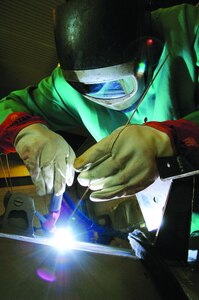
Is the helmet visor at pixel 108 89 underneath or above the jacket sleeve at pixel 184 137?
above

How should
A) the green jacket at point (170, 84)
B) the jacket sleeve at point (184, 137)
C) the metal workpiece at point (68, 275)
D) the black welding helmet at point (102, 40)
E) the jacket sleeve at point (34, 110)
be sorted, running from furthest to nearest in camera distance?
the jacket sleeve at point (34, 110) → the green jacket at point (170, 84) → the black welding helmet at point (102, 40) → the jacket sleeve at point (184, 137) → the metal workpiece at point (68, 275)

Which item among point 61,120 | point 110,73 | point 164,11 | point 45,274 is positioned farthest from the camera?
point 61,120

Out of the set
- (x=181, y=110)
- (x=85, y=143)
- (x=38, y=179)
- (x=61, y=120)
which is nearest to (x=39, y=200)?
(x=85, y=143)

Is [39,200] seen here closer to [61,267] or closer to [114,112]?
[114,112]

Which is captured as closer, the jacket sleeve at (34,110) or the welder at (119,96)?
the welder at (119,96)

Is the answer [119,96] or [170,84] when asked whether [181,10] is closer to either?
[170,84]

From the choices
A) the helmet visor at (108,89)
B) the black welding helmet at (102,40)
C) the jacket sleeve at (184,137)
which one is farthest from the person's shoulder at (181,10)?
the jacket sleeve at (184,137)

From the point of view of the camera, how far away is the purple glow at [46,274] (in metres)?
0.51

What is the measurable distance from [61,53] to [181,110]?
546mm

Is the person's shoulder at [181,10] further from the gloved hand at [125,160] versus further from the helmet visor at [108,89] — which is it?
the gloved hand at [125,160]

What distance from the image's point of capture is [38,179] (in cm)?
118

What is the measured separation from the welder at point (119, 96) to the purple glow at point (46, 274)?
15.3 inches

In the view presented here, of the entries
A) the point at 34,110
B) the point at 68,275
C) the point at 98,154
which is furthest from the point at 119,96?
the point at 68,275

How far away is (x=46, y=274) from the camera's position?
52cm
